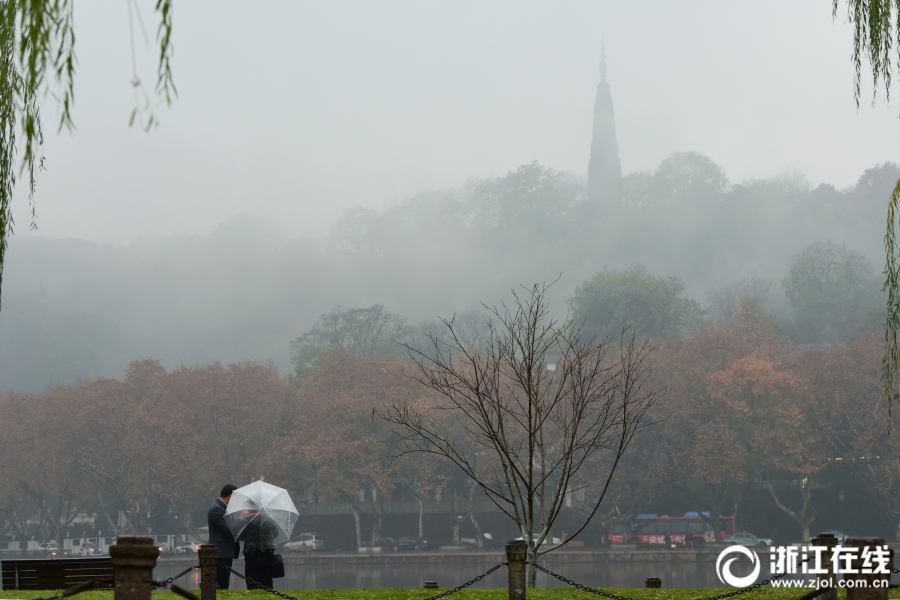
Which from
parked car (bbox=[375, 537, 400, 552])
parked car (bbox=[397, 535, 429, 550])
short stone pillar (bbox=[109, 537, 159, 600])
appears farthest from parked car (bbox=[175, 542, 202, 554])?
short stone pillar (bbox=[109, 537, 159, 600])

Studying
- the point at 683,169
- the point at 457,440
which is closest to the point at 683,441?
Result: the point at 457,440

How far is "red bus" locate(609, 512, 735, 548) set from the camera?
5322 centimetres

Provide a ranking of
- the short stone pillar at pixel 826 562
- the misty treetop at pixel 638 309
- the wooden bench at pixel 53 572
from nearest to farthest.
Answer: the short stone pillar at pixel 826 562 < the wooden bench at pixel 53 572 < the misty treetop at pixel 638 309

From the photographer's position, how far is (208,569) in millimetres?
11055

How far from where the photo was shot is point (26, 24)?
584 cm

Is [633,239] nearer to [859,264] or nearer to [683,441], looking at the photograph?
[859,264]

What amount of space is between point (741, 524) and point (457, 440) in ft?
56.7

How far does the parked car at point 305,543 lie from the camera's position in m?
58.1

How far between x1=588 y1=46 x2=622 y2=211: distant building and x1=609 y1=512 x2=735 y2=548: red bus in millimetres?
102899

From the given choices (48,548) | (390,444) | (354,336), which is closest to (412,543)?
(390,444)

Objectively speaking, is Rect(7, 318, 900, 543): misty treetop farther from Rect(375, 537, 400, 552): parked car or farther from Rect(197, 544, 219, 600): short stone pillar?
Rect(197, 544, 219, 600): short stone pillar

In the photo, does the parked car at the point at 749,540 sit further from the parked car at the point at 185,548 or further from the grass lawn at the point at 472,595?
the grass lawn at the point at 472,595

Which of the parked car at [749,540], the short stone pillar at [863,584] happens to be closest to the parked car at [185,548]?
the parked car at [749,540]

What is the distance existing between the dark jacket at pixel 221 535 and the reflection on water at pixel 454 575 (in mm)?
15230
